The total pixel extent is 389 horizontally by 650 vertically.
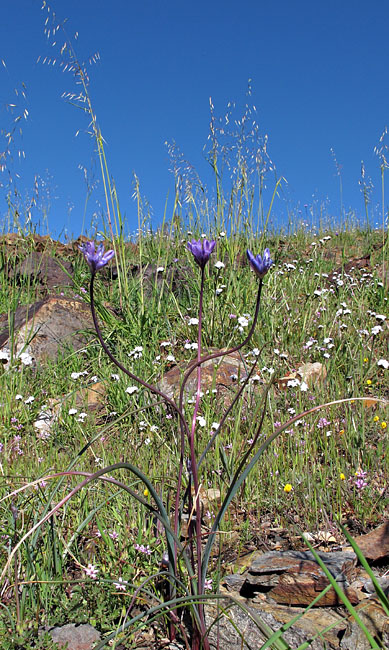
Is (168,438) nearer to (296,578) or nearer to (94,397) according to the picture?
(94,397)

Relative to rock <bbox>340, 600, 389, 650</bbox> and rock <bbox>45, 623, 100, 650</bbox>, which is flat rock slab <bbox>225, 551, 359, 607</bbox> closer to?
rock <bbox>340, 600, 389, 650</bbox>

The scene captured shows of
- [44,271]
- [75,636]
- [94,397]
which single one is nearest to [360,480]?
[75,636]

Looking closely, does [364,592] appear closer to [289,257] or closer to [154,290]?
[154,290]

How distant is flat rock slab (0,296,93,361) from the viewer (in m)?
5.13

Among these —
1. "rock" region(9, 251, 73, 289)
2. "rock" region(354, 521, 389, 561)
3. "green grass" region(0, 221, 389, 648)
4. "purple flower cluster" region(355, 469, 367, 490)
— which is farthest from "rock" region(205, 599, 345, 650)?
"rock" region(9, 251, 73, 289)

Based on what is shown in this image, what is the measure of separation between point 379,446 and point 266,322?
7.10 ft

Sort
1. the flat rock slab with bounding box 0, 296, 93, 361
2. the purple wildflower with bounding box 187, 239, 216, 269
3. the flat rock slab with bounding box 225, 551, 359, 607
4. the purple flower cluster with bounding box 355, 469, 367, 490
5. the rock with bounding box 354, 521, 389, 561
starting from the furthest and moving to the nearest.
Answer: the flat rock slab with bounding box 0, 296, 93, 361, the purple flower cluster with bounding box 355, 469, 367, 490, the rock with bounding box 354, 521, 389, 561, the flat rock slab with bounding box 225, 551, 359, 607, the purple wildflower with bounding box 187, 239, 216, 269

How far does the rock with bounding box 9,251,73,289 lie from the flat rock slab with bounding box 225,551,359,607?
5.10 metres

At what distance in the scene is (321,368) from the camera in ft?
13.3

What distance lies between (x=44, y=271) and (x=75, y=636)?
555 cm

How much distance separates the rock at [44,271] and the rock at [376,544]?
5.12 m

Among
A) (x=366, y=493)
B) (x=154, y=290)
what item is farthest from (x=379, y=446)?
(x=154, y=290)

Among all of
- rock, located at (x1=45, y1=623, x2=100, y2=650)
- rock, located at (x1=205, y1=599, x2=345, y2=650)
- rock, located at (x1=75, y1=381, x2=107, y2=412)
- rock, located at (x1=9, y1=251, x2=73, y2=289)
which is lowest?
rock, located at (x1=45, y1=623, x2=100, y2=650)

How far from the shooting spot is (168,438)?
11.1ft
